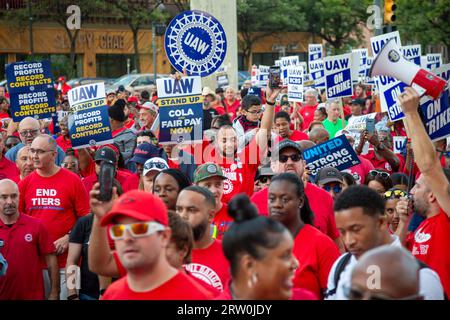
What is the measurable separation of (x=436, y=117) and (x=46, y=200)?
3722 mm

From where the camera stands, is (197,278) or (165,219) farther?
(197,278)

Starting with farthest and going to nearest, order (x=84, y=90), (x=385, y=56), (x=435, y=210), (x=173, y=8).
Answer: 1. (x=173, y=8)
2. (x=84, y=90)
3. (x=385, y=56)
4. (x=435, y=210)

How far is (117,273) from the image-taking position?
19.3ft

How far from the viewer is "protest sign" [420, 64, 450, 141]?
8.27 meters

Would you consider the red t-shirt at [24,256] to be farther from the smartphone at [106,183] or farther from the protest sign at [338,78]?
the protest sign at [338,78]

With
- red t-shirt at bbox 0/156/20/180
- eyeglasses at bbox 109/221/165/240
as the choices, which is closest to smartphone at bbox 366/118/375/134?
red t-shirt at bbox 0/156/20/180

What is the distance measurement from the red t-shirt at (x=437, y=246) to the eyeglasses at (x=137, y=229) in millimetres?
2375

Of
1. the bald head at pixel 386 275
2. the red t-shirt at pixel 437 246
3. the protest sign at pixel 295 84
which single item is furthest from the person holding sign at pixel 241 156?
the protest sign at pixel 295 84

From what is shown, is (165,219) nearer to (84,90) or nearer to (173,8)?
(84,90)

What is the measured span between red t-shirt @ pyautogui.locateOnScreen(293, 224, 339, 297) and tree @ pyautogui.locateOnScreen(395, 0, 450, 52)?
3100cm

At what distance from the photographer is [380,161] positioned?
11227 mm

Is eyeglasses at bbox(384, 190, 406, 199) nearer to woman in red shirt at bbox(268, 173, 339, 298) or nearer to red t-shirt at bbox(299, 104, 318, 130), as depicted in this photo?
woman in red shirt at bbox(268, 173, 339, 298)
